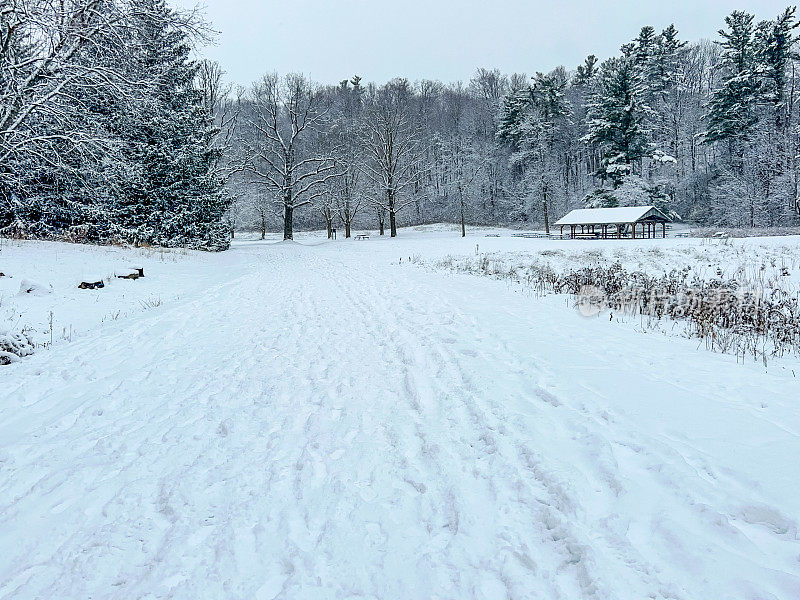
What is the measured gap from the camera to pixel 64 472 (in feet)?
10.6

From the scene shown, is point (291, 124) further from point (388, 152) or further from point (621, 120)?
point (621, 120)

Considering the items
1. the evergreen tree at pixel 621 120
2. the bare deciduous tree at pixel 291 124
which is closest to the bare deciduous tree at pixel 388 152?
the bare deciduous tree at pixel 291 124

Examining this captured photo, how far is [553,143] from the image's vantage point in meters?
58.4

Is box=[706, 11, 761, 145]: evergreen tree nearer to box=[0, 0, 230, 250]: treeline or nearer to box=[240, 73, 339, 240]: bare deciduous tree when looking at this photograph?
box=[240, 73, 339, 240]: bare deciduous tree

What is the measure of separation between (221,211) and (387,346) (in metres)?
24.0

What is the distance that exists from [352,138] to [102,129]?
122 feet

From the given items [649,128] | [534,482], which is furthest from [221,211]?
[649,128]

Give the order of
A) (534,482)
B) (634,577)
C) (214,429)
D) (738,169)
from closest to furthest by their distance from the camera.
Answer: (634,577) < (534,482) < (214,429) < (738,169)

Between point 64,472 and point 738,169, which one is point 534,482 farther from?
point 738,169

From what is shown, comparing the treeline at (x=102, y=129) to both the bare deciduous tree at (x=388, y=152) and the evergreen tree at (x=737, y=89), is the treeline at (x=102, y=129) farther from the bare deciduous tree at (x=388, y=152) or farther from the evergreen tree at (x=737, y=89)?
the evergreen tree at (x=737, y=89)

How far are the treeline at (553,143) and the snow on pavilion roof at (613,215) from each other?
6552 mm

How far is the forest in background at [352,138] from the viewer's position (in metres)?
13.1

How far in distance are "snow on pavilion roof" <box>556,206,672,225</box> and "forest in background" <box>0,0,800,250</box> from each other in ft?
21.9

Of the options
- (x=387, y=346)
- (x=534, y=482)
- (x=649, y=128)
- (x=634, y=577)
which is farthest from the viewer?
(x=649, y=128)
